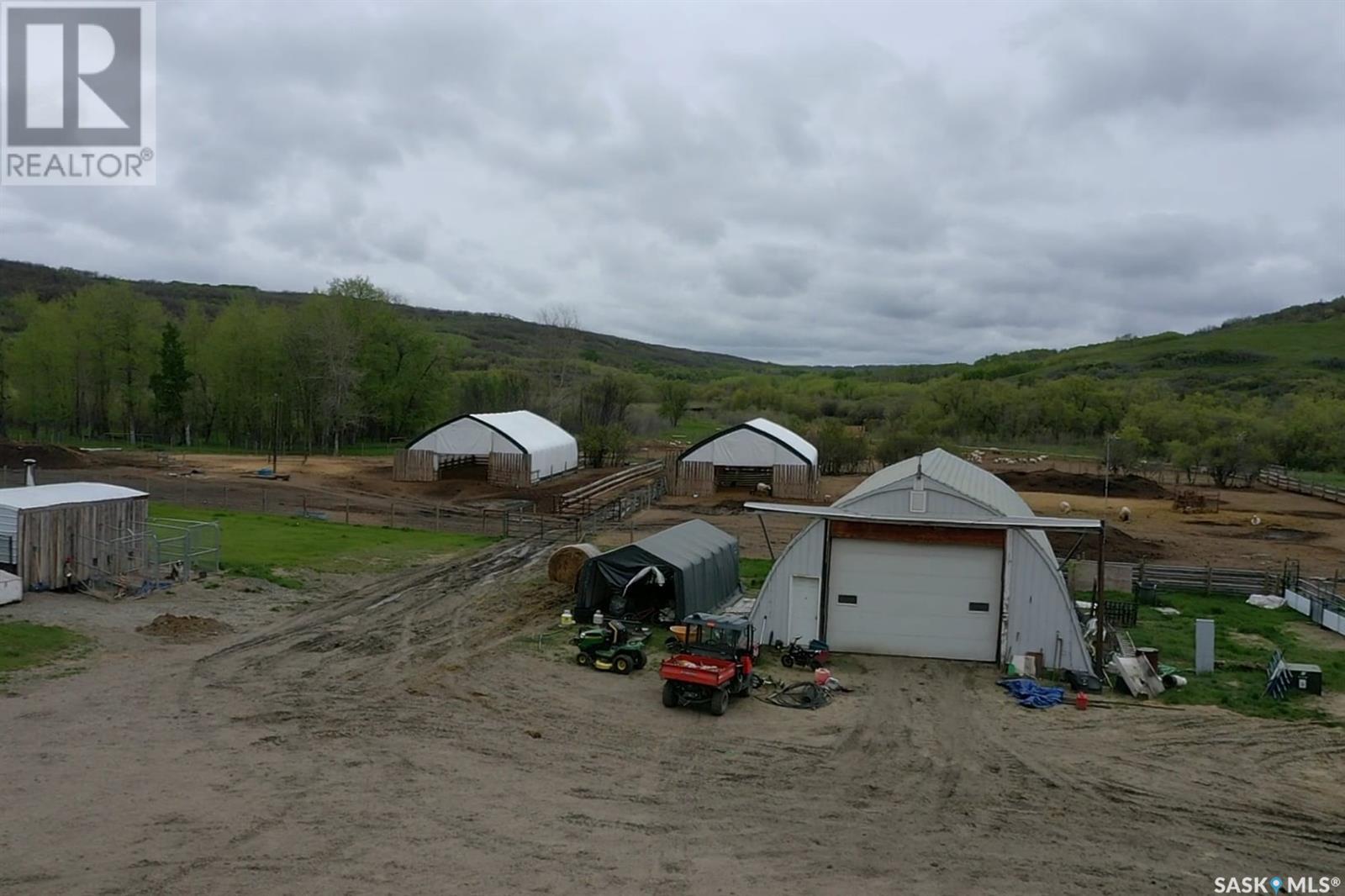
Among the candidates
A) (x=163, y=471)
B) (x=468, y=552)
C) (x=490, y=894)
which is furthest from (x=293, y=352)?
(x=490, y=894)

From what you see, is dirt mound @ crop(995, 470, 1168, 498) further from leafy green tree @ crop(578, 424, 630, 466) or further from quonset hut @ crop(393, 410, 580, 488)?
quonset hut @ crop(393, 410, 580, 488)

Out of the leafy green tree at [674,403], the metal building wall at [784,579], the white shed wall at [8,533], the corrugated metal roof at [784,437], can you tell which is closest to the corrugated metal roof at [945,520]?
the metal building wall at [784,579]

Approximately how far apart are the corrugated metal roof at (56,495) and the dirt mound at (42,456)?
113ft

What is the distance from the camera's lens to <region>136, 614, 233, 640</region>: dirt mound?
20.7m

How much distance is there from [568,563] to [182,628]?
9494 millimetres

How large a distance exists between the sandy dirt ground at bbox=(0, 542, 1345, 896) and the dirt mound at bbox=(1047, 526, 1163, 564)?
57.1ft

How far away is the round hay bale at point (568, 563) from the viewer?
2584 cm

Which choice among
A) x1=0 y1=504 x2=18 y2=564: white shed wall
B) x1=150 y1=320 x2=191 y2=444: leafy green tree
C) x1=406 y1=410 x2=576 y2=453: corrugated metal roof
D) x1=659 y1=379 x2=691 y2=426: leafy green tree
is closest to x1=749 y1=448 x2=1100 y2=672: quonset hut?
Answer: x1=0 y1=504 x2=18 y2=564: white shed wall

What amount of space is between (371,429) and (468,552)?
58039 mm

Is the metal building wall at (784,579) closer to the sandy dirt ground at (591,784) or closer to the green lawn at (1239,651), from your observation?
Answer: the sandy dirt ground at (591,784)

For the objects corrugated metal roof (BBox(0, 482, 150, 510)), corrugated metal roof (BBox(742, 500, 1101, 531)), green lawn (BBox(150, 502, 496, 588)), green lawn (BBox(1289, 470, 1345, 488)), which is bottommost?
green lawn (BBox(150, 502, 496, 588))

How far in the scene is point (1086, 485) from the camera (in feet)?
193

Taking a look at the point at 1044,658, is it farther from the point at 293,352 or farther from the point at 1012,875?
the point at 293,352

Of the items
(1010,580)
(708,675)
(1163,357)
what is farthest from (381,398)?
(1163,357)
